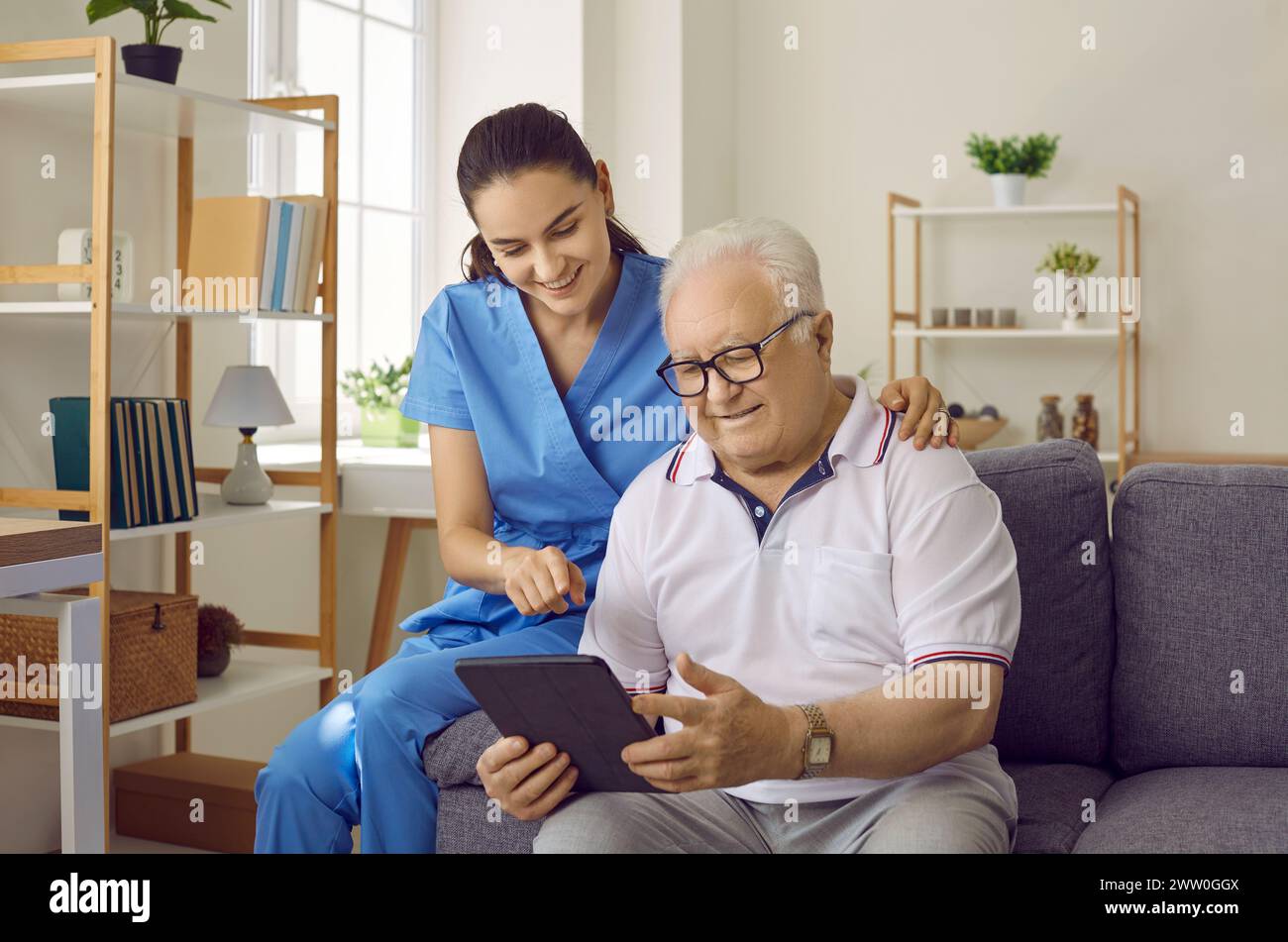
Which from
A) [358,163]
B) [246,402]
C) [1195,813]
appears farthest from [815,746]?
[358,163]

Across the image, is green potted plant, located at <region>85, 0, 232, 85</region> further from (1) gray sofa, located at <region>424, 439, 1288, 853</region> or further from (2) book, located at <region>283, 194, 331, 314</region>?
(1) gray sofa, located at <region>424, 439, 1288, 853</region>

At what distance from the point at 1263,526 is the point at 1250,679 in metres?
0.19

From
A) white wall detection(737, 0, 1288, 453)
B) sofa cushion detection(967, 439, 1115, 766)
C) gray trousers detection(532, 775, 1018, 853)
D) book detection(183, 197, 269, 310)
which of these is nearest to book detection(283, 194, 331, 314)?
book detection(183, 197, 269, 310)

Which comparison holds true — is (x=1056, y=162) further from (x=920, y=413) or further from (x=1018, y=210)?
(x=920, y=413)

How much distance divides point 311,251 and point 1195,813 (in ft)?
6.46

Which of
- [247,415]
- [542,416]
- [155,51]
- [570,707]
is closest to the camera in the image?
[570,707]

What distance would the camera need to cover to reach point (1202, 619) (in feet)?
5.60

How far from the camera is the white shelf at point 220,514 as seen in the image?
2354mm

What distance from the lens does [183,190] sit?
281 cm

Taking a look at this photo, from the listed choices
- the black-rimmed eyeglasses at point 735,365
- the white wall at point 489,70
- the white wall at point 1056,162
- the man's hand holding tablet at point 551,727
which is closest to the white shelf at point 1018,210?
the white wall at point 1056,162

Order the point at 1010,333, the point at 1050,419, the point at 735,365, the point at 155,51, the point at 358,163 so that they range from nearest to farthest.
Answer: the point at 735,365
the point at 155,51
the point at 358,163
the point at 1010,333
the point at 1050,419

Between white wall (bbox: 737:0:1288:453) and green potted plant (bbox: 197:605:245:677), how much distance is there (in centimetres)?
252

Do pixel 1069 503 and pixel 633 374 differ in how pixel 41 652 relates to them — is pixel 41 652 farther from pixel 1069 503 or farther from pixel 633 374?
pixel 1069 503

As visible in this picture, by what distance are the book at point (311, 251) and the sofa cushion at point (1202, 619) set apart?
5.49ft
